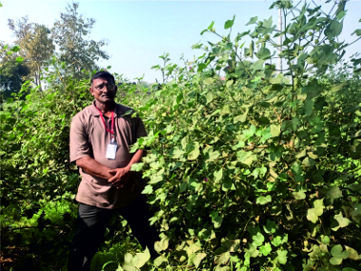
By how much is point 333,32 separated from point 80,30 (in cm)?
4432

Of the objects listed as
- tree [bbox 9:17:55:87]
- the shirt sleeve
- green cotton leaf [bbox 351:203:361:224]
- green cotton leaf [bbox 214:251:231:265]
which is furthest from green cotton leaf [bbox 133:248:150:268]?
tree [bbox 9:17:55:87]

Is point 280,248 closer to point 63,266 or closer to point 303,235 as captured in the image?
point 303,235

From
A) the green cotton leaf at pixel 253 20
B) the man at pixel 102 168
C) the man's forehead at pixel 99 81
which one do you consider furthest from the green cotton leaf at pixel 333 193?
the man's forehead at pixel 99 81

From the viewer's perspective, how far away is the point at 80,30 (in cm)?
4222

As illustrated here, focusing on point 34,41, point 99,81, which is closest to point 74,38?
point 34,41

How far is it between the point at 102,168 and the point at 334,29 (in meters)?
2.06

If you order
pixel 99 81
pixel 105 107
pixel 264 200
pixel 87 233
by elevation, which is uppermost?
pixel 99 81

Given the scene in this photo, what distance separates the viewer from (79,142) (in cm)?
302

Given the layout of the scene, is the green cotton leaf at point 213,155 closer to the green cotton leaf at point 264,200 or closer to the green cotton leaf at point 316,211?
the green cotton leaf at point 264,200

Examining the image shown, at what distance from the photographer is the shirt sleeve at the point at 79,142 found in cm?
299

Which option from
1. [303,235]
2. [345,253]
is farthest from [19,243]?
[345,253]

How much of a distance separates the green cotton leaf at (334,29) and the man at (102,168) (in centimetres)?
182

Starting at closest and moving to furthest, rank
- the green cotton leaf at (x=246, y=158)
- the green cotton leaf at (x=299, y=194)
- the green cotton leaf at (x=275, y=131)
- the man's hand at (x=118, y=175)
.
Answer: the green cotton leaf at (x=275, y=131) → the green cotton leaf at (x=246, y=158) → the green cotton leaf at (x=299, y=194) → the man's hand at (x=118, y=175)

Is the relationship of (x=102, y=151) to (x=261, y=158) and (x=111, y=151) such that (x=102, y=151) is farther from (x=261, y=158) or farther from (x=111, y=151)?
(x=261, y=158)
